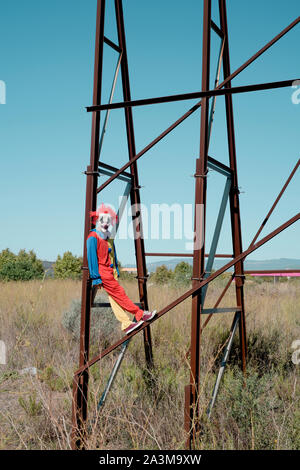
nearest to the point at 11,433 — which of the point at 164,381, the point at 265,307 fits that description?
the point at 164,381

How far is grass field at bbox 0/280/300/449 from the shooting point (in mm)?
5191

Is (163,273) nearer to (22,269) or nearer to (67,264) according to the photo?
(67,264)

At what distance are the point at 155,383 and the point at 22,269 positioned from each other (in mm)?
19113

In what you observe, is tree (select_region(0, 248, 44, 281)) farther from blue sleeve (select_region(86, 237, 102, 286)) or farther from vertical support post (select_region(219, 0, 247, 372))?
blue sleeve (select_region(86, 237, 102, 286))

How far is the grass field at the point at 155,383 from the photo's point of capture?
17.0 feet

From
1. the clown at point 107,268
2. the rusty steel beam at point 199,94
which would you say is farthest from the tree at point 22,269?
the rusty steel beam at point 199,94

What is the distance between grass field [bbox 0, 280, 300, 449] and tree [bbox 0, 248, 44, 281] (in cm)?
1085

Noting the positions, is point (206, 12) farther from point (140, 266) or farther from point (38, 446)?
point (38, 446)

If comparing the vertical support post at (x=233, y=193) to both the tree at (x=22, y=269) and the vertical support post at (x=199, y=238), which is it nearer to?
the vertical support post at (x=199, y=238)

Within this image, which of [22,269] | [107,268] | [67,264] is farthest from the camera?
[67,264]

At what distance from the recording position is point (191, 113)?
595cm

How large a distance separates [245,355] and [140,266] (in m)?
1.95

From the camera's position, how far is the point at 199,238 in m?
5.18

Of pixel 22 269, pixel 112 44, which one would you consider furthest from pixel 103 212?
pixel 22 269
